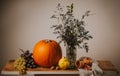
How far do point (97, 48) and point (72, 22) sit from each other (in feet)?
1.91

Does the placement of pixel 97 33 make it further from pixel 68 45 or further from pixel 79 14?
pixel 68 45

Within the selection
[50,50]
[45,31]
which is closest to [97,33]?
[45,31]

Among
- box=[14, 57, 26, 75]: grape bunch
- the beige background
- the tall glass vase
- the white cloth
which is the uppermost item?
the beige background

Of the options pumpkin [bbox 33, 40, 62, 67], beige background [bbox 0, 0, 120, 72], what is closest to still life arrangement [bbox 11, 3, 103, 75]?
pumpkin [bbox 33, 40, 62, 67]

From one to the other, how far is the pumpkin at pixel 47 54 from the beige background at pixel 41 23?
0.49 m

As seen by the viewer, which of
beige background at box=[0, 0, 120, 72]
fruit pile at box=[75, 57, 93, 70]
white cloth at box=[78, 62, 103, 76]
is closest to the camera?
white cloth at box=[78, 62, 103, 76]

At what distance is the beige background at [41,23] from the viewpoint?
2303mm

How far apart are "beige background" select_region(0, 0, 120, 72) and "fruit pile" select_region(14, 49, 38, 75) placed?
17.7 inches

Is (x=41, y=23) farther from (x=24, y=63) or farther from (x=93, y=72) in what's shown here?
(x=93, y=72)

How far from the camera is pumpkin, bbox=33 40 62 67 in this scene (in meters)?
1.83

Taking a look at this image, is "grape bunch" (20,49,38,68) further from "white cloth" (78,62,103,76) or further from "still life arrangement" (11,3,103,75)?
"white cloth" (78,62,103,76)

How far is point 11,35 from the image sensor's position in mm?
2318

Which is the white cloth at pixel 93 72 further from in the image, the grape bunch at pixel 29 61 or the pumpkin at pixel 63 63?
the grape bunch at pixel 29 61

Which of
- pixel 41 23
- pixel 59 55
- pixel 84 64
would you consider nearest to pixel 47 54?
pixel 59 55
